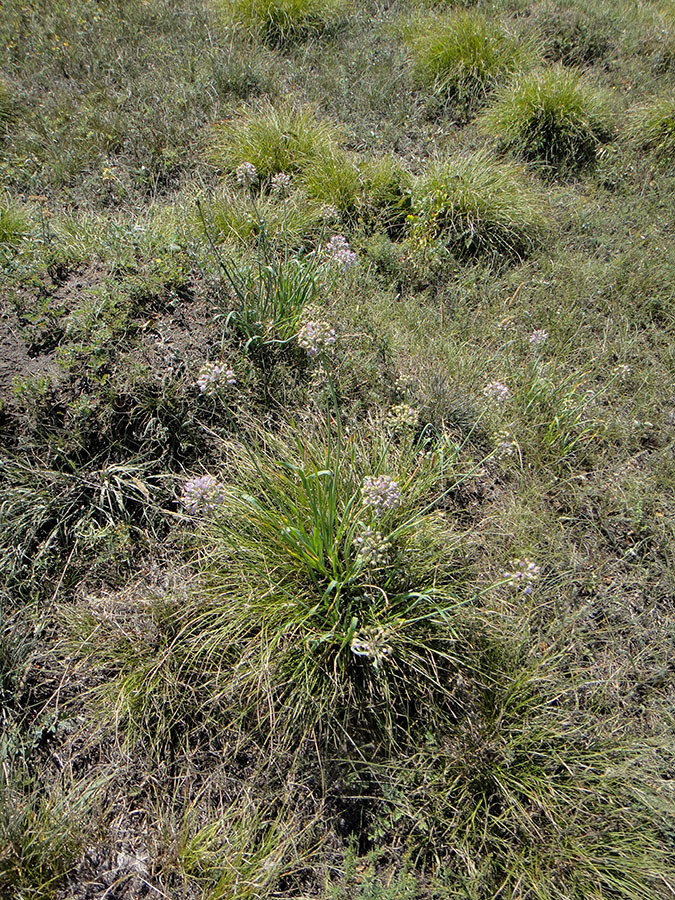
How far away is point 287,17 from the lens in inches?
261

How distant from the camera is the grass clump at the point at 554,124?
5.72m

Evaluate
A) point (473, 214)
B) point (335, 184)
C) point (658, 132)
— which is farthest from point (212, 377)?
point (658, 132)

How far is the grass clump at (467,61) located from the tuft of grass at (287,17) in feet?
3.97

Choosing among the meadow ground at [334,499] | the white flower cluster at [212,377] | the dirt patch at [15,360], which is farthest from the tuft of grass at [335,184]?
the dirt patch at [15,360]

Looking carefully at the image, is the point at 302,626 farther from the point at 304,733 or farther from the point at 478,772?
the point at 478,772

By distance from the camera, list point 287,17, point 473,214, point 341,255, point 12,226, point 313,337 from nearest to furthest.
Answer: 1. point 313,337
2. point 341,255
3. point 12,226
4. point 473,214
5. point 287,17

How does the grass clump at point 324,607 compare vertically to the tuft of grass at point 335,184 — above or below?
below

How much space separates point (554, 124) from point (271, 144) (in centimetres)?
267

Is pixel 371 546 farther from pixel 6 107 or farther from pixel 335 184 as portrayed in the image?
pixel 6 107

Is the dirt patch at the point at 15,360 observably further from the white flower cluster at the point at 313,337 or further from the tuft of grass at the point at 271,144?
the tuft of grass at the point at 271,144

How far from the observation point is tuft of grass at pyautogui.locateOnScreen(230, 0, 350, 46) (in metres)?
6.61

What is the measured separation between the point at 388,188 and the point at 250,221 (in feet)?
4.35

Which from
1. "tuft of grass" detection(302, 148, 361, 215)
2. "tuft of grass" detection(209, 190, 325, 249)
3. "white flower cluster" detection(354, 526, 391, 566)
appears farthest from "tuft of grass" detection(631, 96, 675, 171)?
"white flower cluster" detection(354, 526, 391, 566)

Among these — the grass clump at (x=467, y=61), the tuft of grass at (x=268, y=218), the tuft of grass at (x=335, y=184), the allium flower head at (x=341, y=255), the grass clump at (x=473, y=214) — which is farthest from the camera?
the grass clump at (x=467, y=61)
